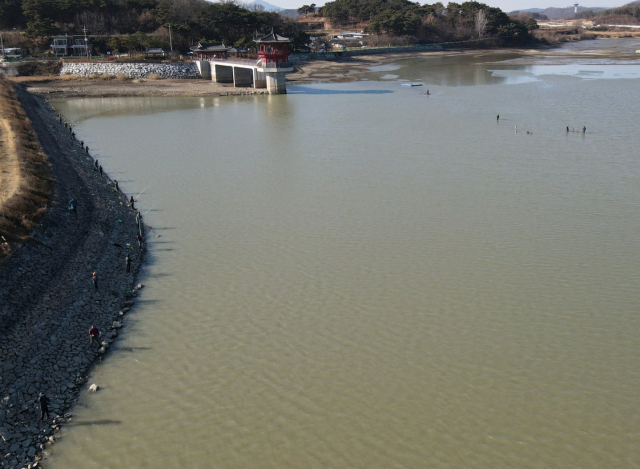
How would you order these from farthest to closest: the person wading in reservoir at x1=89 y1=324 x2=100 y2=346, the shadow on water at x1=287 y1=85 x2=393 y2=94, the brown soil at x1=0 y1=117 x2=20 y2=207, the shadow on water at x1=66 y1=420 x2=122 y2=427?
the shadow on water at x1=287 y1=85 x2=393 y2=94 < the brown soil at x1=0 y1=117 x2=20 y2=207 < the person wading in reservoir at x1=89 y1=324 x2=100 y2=346 < the shadow on water at x1=66 y1=420 x2=122 y2=427

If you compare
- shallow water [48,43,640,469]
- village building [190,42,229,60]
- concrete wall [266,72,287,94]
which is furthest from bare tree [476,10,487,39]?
shallow water [48,43,640,469]

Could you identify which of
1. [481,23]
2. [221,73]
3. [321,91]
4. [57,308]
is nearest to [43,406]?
[57,308]

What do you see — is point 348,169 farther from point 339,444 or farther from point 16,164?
point 339,444

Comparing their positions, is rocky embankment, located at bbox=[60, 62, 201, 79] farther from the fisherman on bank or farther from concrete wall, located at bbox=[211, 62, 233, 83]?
the fisherman on bank

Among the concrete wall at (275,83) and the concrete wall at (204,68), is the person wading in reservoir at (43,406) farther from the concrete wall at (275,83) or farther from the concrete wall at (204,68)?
Answer: the concrete wall at (204,68)

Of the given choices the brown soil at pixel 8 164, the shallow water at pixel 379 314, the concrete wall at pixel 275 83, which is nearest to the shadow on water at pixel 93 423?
the shallow water at pixel 379 314

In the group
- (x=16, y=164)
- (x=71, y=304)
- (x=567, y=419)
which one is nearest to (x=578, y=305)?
(x=567, y=419)
